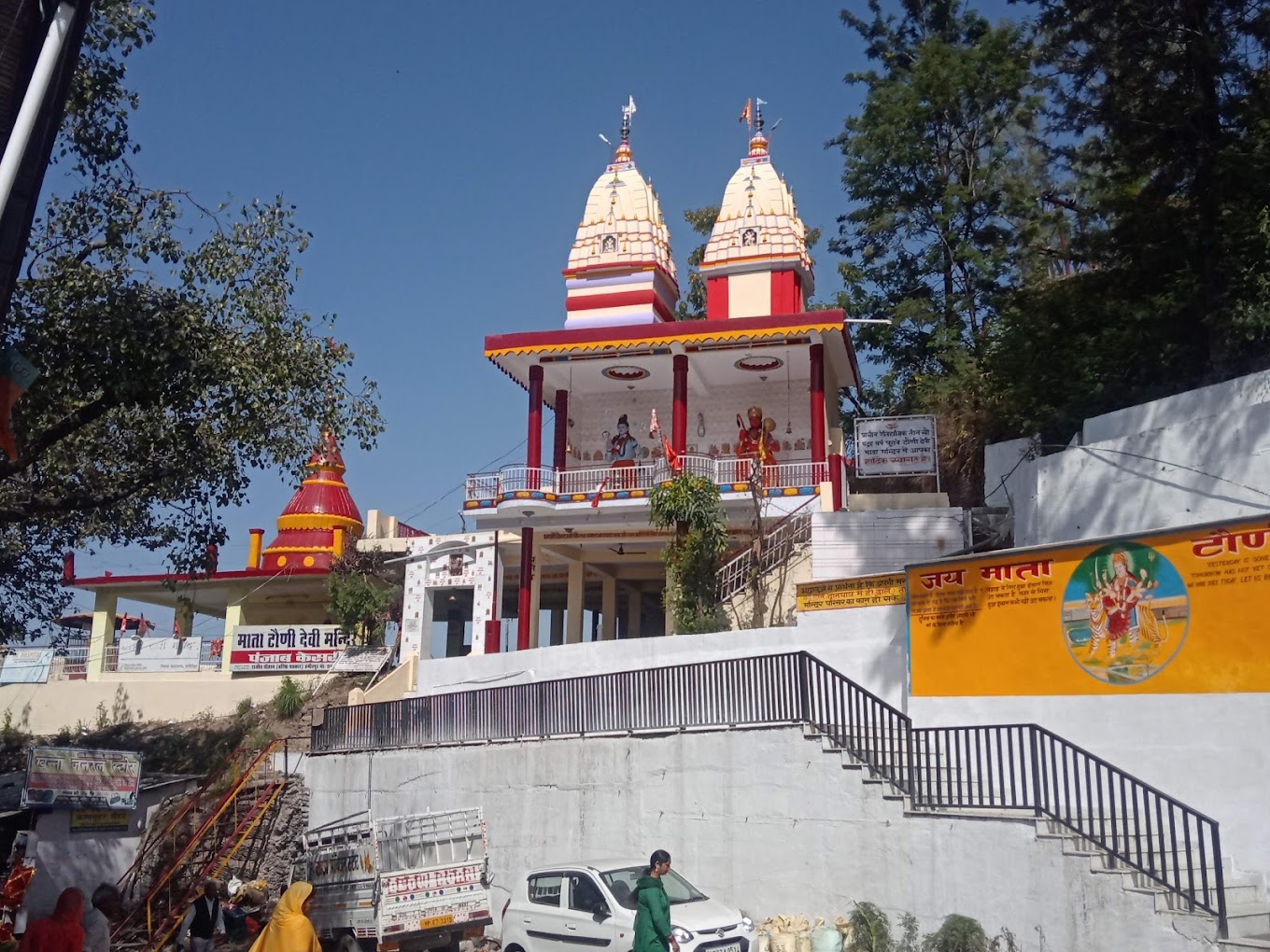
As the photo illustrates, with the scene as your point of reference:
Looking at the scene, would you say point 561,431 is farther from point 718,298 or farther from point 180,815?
point 180,815

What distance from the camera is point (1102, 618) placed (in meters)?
13.2

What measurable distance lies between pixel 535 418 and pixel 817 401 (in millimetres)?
6488

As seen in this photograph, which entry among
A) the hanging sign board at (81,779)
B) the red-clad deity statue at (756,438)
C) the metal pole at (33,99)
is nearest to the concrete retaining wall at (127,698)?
the hanging sign board at (81,779)

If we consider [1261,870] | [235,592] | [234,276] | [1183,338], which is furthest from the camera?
[235,592]

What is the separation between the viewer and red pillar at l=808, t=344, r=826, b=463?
1047 inches

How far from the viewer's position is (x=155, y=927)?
60.3 feet

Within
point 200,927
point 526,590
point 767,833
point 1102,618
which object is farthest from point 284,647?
point 1102,618

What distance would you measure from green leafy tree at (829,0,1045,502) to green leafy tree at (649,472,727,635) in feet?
31.8

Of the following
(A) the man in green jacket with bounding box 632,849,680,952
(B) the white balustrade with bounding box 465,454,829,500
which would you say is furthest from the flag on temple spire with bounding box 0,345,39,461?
(B) the white balustrade with bounding box 465,454,829,500

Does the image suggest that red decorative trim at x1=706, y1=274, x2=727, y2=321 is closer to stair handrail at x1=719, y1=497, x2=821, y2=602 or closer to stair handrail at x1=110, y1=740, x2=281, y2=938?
Answer: stair handrail at x1=719, y1=497, x2=821, y2=602

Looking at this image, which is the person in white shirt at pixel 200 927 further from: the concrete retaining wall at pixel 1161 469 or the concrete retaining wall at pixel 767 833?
the concrete retaining wall at pixel 1161 469

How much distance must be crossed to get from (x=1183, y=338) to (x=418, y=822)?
47.2 ft

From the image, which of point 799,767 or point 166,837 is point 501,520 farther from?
point 799,767

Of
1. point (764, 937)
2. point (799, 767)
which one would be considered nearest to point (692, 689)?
point (799, 767)
